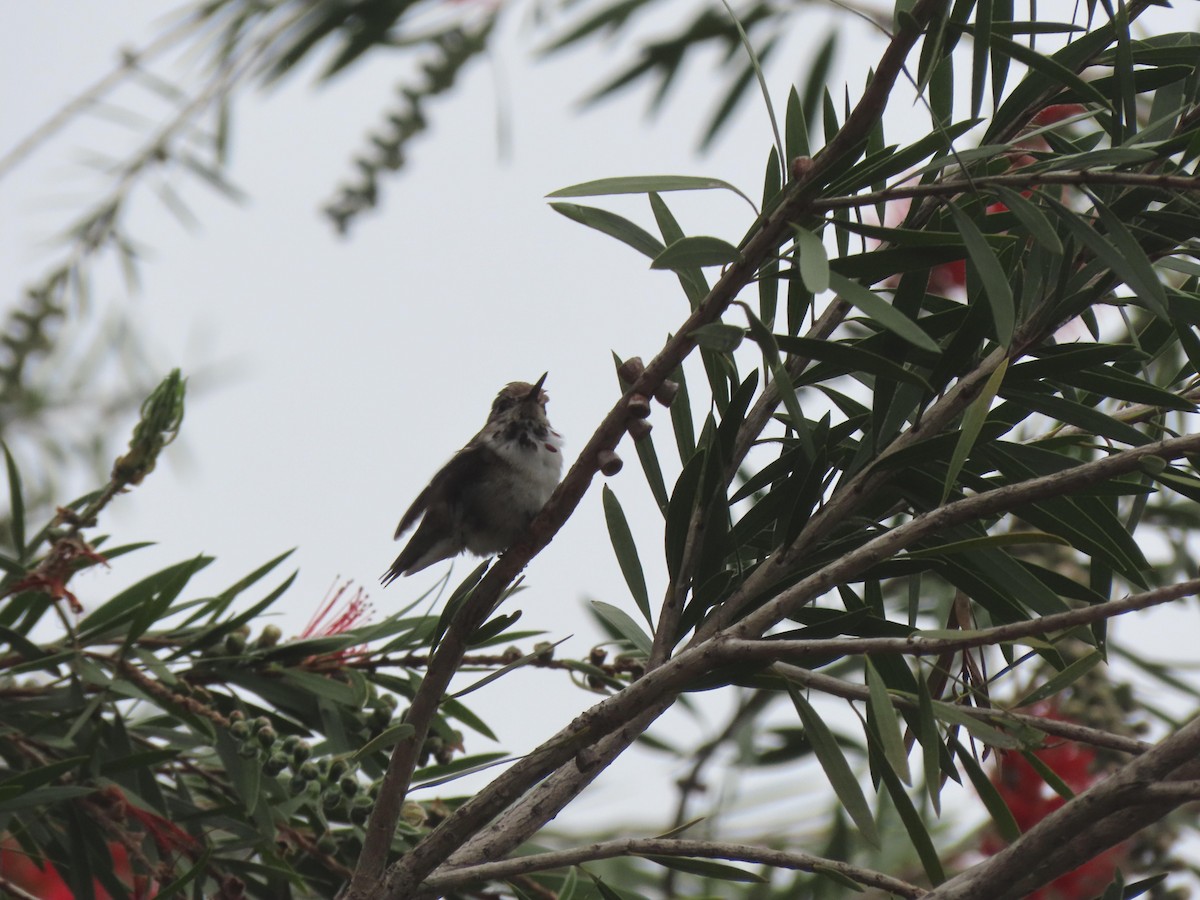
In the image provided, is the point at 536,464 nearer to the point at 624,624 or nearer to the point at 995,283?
the point at 624,624

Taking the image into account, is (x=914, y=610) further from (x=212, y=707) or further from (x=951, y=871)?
(x=951, y=871)

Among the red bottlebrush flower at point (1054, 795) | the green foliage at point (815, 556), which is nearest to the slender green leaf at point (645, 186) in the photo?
the green foliage at point (815, 556)

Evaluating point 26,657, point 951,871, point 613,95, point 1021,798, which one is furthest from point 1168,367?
point 613,95

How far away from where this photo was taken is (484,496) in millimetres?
2432

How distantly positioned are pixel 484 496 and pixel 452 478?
9 centimetres

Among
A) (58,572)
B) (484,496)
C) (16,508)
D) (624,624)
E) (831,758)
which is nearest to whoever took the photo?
(831,758)

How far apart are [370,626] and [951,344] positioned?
1038 mm

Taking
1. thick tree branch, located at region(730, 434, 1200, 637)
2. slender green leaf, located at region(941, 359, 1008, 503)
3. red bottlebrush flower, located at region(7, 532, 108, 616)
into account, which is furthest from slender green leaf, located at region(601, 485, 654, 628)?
red bottlebrush flower, located at region(7, 532, 108, 616)

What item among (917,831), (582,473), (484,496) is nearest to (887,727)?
(917,831)

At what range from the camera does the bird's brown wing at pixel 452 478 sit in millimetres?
2473

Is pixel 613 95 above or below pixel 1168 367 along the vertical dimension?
above

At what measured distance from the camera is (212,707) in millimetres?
1733

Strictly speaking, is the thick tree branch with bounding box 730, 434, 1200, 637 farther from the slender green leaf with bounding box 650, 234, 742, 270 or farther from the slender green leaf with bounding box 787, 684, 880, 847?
the slender green leaf with bounding box 650, 234, 742, 270

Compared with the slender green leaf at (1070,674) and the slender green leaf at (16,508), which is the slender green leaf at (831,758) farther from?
the slender green leaf at (16,508)
